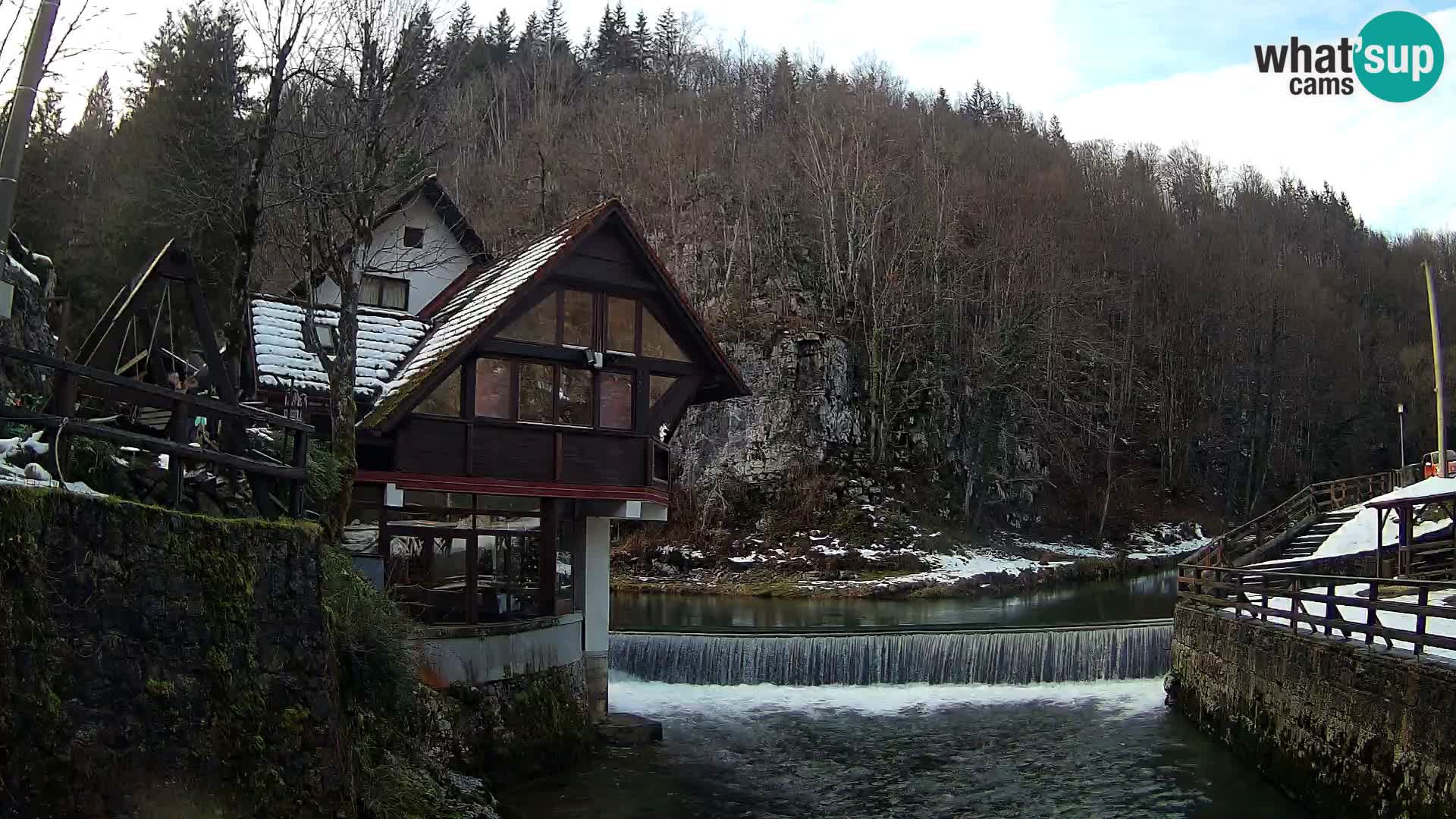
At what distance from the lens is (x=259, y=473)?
10906mm

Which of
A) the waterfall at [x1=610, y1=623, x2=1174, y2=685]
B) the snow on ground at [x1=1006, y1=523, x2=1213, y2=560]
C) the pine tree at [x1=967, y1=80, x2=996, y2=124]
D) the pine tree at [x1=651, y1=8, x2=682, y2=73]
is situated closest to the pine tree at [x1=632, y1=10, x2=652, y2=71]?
the pine tree at [x1=651, y1=8, x2=682, y2=73]

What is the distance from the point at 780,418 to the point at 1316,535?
23635mm

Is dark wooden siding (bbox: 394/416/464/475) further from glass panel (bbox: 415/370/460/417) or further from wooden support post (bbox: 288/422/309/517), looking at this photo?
wooden support post (bbox: 288/422/309/517)

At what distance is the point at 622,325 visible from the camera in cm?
2019

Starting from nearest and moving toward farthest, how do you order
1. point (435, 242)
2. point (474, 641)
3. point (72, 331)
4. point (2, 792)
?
point (2, 792), point (474, 641), point (435, 242), point (72, 331)

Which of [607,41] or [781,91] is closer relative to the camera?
[781,91]

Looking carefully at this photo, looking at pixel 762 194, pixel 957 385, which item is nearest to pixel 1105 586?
pixel 957 385

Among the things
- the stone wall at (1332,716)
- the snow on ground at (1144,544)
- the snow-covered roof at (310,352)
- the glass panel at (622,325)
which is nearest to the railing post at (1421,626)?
the stone wall at (1332,716)

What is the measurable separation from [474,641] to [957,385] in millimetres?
41343

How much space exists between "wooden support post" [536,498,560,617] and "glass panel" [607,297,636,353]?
2.90m

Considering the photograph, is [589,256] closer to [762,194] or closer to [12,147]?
[12,147]

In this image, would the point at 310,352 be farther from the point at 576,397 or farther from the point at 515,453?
the point at 576,397

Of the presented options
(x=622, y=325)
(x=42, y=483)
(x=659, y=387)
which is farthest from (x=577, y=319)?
(x=42, y=483)

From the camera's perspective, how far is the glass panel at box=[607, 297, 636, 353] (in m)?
20.0
